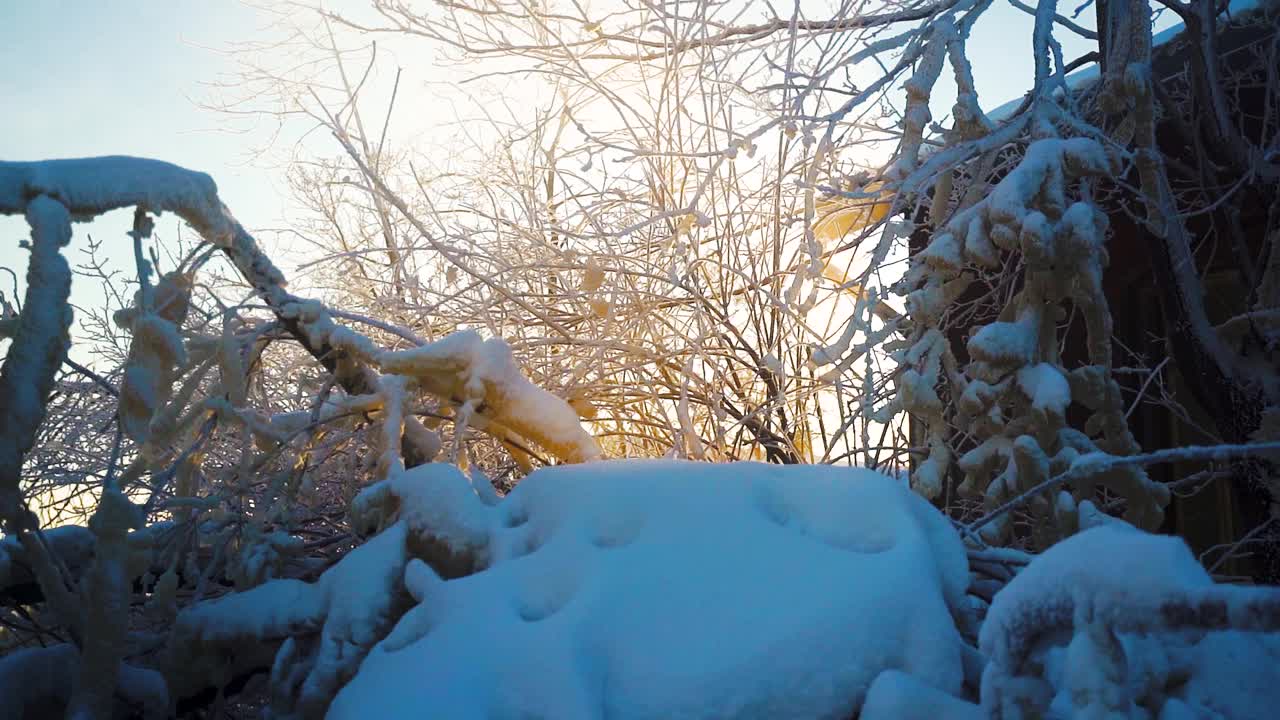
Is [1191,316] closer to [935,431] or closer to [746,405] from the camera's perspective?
[935,431]

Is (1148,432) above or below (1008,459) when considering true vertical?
below

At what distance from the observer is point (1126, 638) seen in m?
1.26

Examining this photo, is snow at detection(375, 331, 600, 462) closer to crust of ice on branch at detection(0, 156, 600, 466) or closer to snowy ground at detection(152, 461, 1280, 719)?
crust of ice on branch at detection(0, 156, 600, 466)

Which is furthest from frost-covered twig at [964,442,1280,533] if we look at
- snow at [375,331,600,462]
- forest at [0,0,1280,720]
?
snow at [375,331,600,462]

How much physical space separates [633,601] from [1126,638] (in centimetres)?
74

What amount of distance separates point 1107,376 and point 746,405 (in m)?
2.22

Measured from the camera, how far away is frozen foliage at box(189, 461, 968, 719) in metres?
1.39

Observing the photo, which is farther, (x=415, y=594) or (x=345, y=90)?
(x=345, y=90)

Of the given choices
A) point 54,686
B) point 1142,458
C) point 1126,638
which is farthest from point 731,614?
point 54,686

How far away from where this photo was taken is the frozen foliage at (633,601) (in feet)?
4.57

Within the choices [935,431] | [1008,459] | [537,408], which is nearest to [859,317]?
[935,431]

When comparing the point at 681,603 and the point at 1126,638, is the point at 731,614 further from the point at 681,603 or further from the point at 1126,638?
the point at 1126,638

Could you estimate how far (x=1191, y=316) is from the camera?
3.09 m

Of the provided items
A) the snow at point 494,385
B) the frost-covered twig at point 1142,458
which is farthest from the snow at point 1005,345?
the snow at point 494,385
